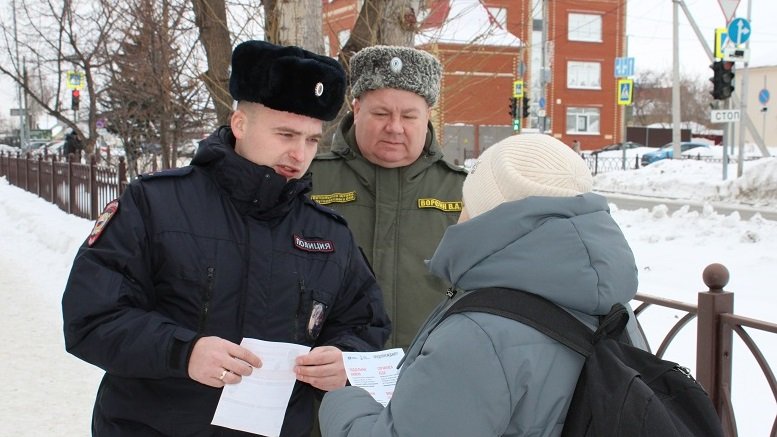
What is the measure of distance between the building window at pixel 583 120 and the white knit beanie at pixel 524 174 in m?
50.9

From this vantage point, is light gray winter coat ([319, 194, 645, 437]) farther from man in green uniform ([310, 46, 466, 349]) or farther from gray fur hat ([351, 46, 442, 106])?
gray fur hat ([351, 46, 442, 106])

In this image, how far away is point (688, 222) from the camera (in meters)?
12.9

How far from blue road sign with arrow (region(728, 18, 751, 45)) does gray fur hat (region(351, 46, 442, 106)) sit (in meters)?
17.6

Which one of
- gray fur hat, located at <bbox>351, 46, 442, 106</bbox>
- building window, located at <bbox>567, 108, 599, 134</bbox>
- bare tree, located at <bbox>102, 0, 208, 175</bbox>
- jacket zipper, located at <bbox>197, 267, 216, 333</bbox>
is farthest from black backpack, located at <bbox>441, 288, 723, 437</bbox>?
building window, located at <bbox>567, 108, 599, 134</bbox>

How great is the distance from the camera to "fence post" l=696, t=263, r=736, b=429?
340cm

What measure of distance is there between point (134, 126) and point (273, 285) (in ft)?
46.2

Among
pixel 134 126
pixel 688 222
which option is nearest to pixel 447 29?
pixel 688 222

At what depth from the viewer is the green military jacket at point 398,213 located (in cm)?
292

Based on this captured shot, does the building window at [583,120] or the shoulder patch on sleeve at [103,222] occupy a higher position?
the building window at [583,120]

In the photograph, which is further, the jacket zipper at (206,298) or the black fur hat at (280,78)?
the black fur hat at (280,78)

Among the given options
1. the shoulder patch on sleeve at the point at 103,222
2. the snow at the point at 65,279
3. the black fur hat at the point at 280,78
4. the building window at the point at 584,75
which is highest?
the building window at the point at 584,75

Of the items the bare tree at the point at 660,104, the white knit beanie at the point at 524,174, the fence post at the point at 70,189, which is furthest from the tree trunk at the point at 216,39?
the bare tree at the point at 660,104

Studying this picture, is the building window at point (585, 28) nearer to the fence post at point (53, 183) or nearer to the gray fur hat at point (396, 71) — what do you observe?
the fence post at point (53, 183)

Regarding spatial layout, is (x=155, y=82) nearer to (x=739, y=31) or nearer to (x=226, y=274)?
(x=226, y=274)
